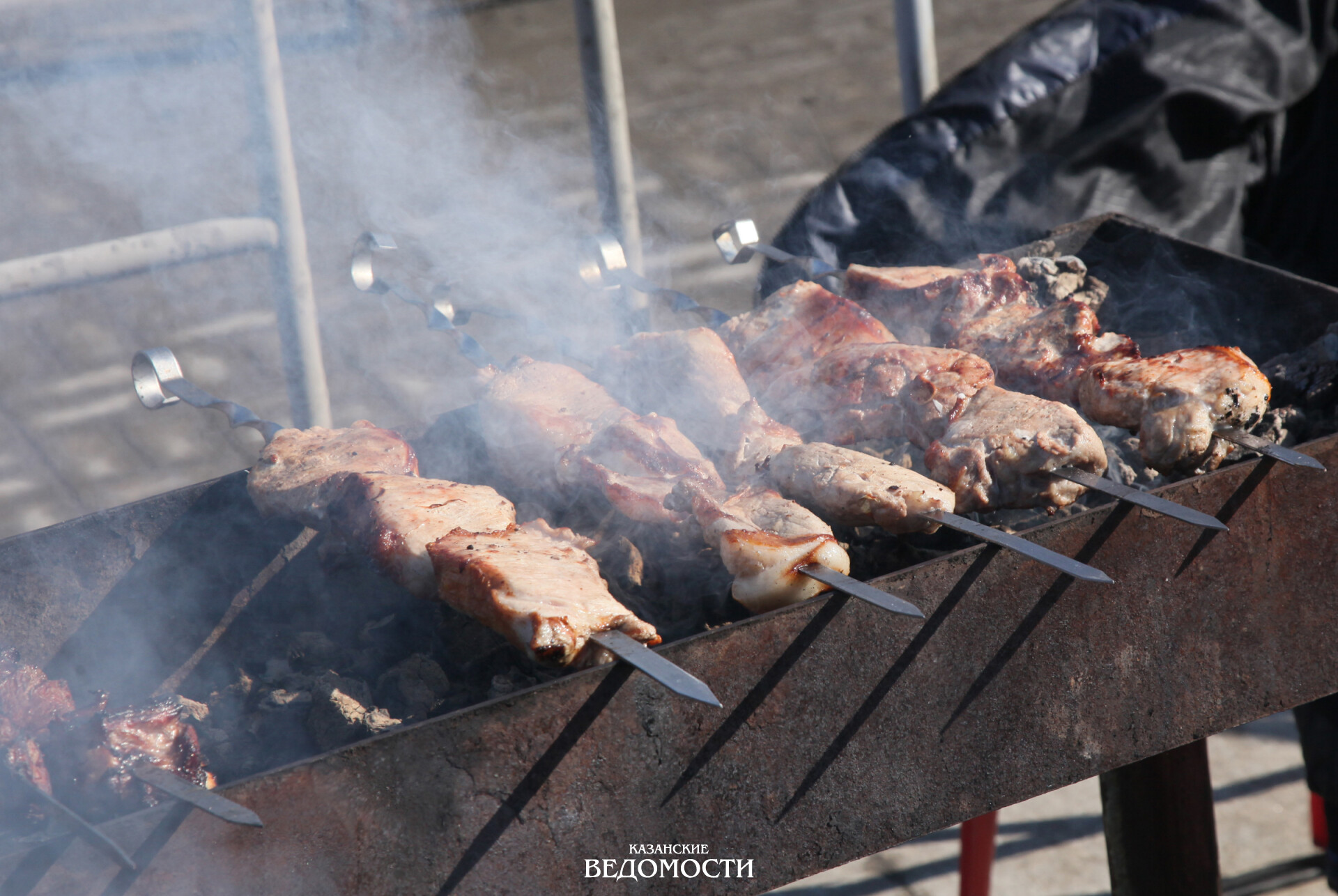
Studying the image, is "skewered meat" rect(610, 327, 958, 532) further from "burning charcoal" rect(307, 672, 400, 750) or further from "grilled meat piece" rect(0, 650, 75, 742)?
"grilled meat piece" rect(0, 650, 75, 742)

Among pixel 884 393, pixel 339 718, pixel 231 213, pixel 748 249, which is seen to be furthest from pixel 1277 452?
pixel 231 213

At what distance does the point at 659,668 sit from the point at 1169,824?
64.4 inches

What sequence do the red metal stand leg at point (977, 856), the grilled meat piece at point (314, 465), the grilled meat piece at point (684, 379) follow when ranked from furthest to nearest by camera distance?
the red metal stand leg at point (977, 856) → the grilled meat piece at point (684, 379) → the grilled meat piece at point (314, 465)

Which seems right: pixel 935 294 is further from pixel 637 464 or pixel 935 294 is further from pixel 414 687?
pixel 414 687

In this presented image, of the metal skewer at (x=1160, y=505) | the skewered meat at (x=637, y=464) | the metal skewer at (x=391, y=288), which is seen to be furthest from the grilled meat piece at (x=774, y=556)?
the metal skewer at (x=391, y=288)

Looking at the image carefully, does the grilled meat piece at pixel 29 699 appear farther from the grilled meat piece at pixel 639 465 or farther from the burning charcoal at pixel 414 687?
the grilled meat piece at pixel 639 465

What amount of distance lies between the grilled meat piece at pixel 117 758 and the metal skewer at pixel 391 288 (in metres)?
1.23

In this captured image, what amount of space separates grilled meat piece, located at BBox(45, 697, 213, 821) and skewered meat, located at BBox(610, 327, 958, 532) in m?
1.13

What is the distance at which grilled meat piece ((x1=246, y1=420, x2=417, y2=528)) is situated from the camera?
7.01ft

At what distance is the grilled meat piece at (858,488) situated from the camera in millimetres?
1842

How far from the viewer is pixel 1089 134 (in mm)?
3604

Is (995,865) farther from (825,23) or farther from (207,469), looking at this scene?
(825,23)

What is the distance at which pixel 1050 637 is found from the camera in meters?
1.77

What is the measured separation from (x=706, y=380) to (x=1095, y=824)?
115 inches
